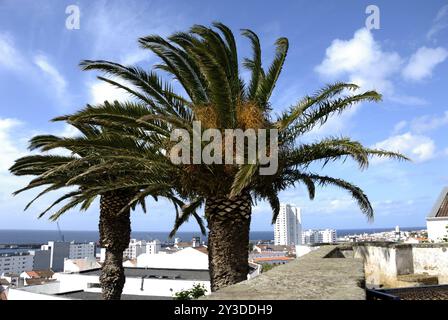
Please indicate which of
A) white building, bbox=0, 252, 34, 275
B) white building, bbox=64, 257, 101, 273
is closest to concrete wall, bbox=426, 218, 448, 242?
white building, bbox=64, 257, 101, 273

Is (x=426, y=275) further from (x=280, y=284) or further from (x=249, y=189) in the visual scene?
(x=280, y=284)

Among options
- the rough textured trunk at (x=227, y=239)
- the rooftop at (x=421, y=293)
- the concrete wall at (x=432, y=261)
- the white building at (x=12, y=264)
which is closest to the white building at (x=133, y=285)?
the concrete wall at (x=432, y=261)

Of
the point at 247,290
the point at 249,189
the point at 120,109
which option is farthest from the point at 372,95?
the point at 247,290

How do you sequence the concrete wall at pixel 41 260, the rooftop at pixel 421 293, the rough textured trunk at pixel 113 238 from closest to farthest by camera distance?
1. the rooftop at pixel 421 293
2. the rough textured trunk at pixel 113 238
3. the concrete wall at pixel 41 260

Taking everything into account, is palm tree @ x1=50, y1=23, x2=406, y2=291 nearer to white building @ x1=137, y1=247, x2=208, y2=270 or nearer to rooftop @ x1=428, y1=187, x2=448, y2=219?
rooftop @ x1=428, y1=187, x2=448, y2=219

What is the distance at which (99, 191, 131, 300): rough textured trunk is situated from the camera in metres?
13.2

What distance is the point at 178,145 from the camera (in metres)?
8.05

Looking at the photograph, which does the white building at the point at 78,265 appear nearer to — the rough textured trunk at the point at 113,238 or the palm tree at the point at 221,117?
the rough textured trunk at the point at 113,238

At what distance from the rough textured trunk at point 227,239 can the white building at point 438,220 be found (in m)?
21.8

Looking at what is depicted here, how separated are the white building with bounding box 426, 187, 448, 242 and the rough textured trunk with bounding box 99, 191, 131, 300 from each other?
69.0ft

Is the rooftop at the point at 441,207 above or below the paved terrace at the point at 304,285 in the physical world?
above

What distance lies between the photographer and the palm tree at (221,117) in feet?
26.6

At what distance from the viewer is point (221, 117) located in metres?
8.12
